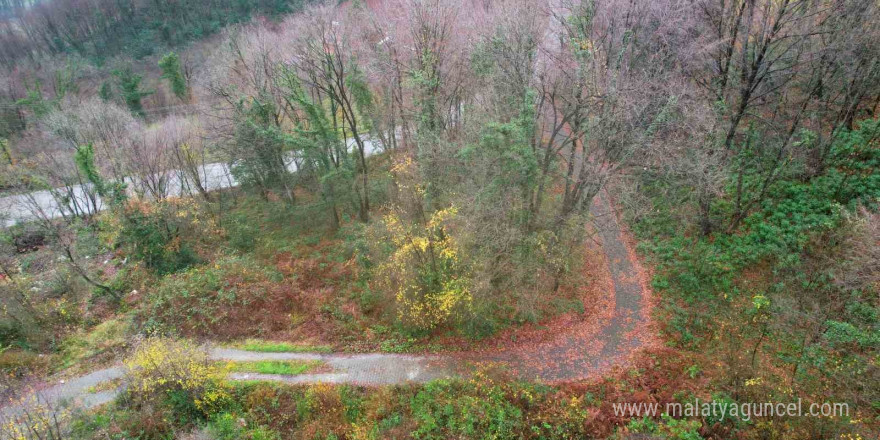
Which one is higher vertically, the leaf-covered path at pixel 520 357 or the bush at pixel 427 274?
the bush at pixel 427 274

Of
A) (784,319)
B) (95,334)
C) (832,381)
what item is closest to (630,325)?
(784,319)

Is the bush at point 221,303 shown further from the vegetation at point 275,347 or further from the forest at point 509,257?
the vegetation at point 275,347

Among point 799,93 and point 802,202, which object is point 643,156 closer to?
point 802,202

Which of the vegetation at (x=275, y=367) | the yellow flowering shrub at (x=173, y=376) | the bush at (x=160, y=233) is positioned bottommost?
the vegetation at (x=275, y=367)

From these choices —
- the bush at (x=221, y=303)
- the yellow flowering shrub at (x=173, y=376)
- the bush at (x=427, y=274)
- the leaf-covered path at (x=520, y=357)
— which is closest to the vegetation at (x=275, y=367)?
the leaf-covered path at (x=520, y=357)

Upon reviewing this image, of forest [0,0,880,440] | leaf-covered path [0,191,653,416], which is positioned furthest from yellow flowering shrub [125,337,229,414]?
leaf-covered path [0,191,653,416]

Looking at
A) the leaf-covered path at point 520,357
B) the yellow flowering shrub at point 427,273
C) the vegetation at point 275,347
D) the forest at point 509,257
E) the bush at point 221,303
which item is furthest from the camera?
the bush at point 221,303
